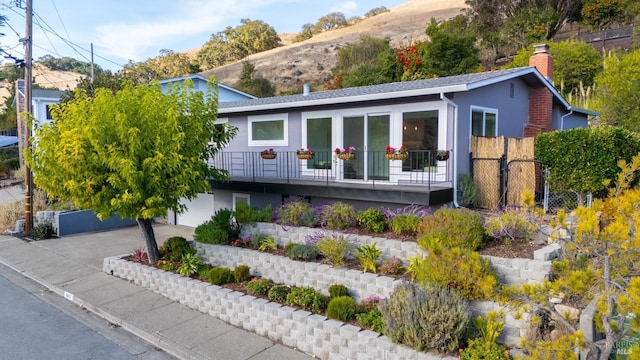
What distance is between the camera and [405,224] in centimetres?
799

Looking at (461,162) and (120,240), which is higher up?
(461,162)

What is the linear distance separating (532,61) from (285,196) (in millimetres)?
9931

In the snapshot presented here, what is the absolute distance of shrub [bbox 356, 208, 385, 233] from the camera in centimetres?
830

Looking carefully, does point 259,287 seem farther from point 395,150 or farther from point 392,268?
point 395,150

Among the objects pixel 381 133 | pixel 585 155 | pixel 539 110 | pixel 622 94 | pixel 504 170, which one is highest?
pixel 622 94

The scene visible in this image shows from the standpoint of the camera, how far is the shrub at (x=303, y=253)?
777 cm

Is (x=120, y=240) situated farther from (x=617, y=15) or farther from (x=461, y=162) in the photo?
(x=617, y=15)

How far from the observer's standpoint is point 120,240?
13070 millimetres

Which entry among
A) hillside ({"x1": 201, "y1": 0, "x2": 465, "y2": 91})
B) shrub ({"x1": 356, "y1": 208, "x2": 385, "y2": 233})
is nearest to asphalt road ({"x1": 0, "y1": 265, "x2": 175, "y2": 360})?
shrub ({"x1": 356, "y1": 208, "x2": 385, "y2": 233})

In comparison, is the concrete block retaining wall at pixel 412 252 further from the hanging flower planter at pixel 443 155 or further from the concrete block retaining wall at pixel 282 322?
the hanging flower planter at pixel 443 155

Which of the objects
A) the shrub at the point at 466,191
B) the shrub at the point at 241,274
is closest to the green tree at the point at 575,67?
the shrub at the point at 466,191

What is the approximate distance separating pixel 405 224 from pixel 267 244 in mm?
2981

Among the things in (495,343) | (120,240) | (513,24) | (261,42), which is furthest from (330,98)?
(261,42)

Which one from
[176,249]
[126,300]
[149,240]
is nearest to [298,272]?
[176,249]
